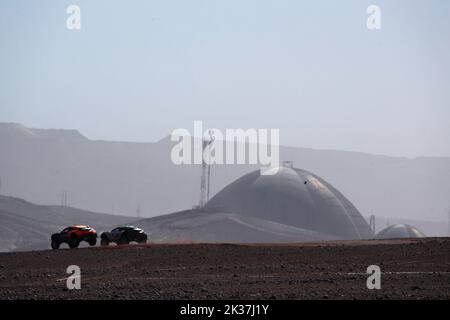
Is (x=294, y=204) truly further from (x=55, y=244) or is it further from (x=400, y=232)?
(x=55, y=244)

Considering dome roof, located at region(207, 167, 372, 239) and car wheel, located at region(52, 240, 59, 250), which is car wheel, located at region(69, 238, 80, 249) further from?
dome roof, located at region(207, 167, 372, 239)

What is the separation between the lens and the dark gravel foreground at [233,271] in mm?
30938

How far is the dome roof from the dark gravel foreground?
280 ft

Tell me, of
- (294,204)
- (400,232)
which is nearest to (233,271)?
(400,232)

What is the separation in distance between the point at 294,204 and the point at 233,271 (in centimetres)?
9907

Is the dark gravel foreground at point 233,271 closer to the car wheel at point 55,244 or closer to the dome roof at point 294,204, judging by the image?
the car wheel at point 55,244

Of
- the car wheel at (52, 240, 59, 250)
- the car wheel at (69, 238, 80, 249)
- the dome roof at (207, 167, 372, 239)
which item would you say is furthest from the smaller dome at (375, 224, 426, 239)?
the car wheel at (69, 238, 80, 249)

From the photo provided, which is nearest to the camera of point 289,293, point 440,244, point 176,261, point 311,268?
point 289,293

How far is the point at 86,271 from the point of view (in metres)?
40.0

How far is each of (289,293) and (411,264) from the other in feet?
38.4

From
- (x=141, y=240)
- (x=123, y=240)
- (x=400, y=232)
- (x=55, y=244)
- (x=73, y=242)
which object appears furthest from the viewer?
(x=400, y=232)

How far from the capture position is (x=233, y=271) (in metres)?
38.9
